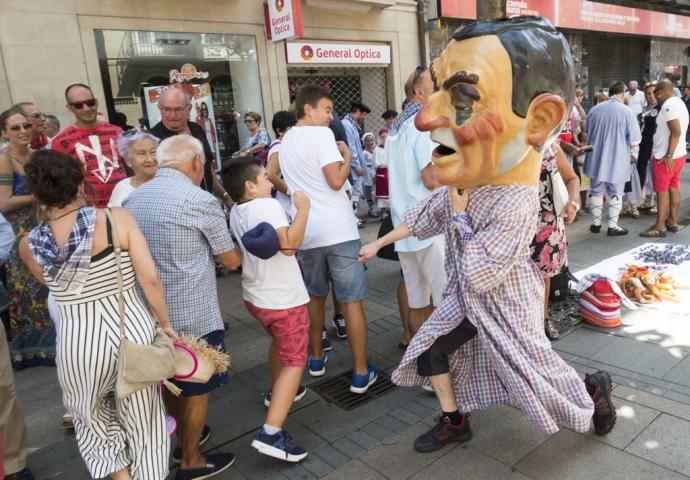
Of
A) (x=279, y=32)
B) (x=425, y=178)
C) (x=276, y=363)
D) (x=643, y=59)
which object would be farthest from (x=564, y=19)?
(x=276, y=363)

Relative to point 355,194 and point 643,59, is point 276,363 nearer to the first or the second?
point 355,194

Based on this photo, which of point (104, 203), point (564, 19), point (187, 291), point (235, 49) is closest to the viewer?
point (187, 291)

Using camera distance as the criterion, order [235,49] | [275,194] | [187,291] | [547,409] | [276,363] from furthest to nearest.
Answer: [235,49], [275,194], [276,363], [187,291], [547,409]

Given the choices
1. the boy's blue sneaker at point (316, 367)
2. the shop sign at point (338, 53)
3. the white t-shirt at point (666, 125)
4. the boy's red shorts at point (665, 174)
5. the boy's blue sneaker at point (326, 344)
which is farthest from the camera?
the shop sign at point (338, 53)

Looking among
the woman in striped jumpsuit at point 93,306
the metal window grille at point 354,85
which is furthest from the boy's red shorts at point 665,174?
the woman in striped jumpsuit at point 93,306

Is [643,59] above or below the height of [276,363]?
above

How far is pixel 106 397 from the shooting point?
239 cm

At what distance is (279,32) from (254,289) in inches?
274

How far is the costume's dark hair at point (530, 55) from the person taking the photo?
2.17 m

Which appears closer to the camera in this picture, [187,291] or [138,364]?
[138,364]

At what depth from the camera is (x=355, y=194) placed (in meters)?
8.21

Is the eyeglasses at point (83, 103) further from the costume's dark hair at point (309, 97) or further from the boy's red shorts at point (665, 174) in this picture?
the boy's red shorts at point (665, 174)

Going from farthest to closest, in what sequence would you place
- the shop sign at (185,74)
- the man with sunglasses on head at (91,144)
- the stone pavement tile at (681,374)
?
the shop sign at (185,74), the man with sunglasses on head at (91,144), the stone pavement tile at (681,374)

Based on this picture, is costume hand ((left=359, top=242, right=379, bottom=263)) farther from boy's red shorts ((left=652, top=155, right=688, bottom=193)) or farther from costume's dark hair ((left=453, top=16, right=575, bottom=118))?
boy's red shorts ((left=652, top=155, right=688, bottom=193))
